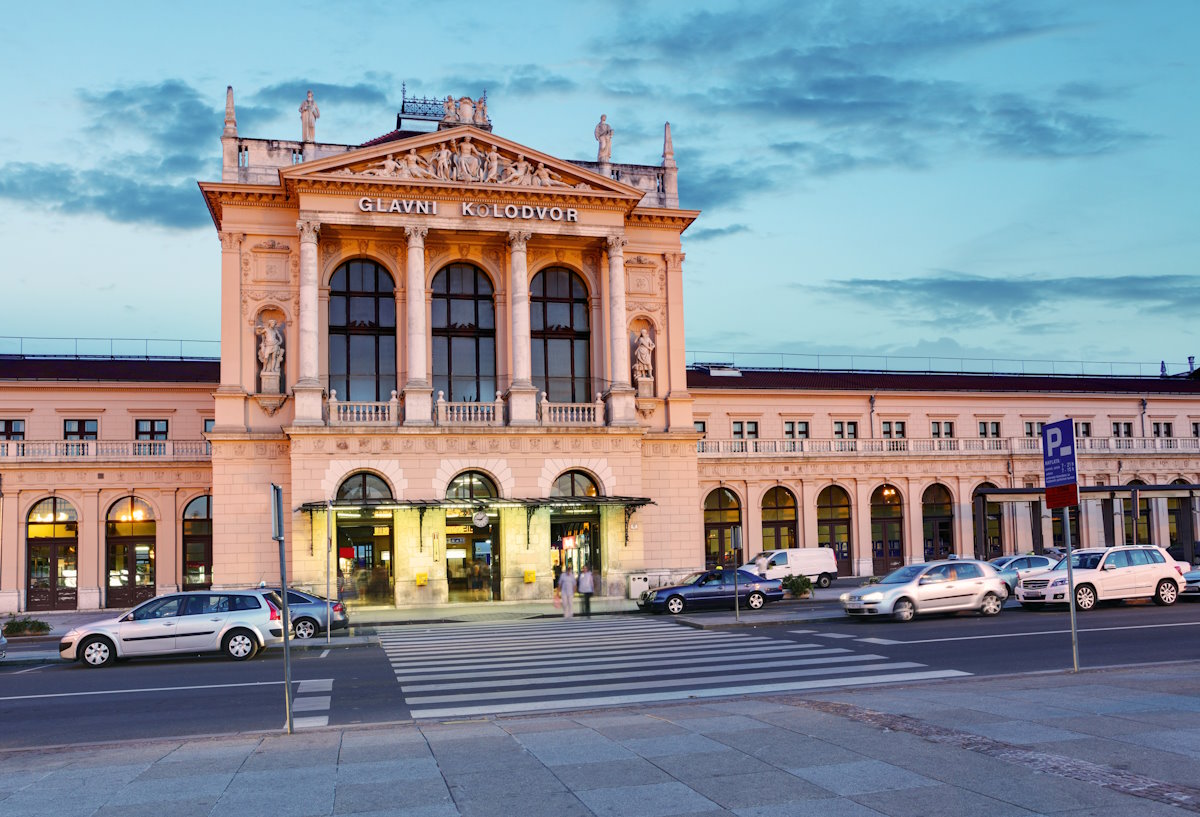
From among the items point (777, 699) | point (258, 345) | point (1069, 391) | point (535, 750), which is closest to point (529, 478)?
point (258, 345)

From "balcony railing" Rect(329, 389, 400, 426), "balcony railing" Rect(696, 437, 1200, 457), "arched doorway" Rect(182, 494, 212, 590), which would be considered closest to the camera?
"balcony railing" Rect(329, 389, 400, 426)

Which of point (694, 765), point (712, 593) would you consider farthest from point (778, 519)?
point (694, 765)

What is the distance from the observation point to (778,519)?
57938 mm

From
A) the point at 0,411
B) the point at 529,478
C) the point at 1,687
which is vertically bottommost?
the point at 1,687

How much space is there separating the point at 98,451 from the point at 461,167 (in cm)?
2115

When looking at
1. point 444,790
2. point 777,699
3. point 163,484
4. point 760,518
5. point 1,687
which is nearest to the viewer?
point 444,790

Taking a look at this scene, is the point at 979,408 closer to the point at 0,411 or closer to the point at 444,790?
the point at 0,411

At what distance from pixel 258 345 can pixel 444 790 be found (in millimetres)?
35955

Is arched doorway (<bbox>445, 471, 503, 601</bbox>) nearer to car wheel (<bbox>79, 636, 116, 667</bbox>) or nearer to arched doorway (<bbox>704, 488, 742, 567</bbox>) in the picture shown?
arched doorway (<bbox>704, 488, 742, 567</bbox>)

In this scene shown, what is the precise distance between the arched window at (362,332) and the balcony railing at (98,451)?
29.5 ft

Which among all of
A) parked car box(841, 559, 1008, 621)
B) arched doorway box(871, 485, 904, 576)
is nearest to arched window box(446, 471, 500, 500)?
parked car box(841, 559, 1008, 621)

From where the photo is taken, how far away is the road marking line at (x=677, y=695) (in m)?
16.1

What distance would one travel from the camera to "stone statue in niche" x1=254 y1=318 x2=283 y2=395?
142 ft

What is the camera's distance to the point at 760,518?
57188mm
